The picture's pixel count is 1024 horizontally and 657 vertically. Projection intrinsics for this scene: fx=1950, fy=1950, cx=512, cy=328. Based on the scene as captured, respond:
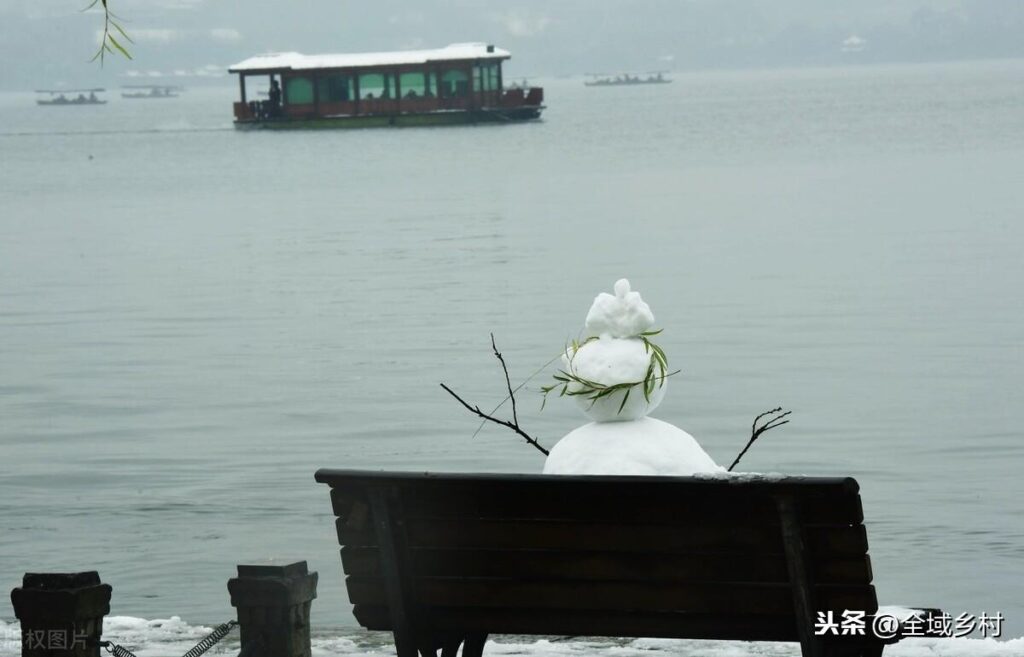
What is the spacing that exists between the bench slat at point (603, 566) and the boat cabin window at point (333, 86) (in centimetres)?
7861

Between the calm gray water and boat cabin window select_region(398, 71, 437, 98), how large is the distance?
28.0 m

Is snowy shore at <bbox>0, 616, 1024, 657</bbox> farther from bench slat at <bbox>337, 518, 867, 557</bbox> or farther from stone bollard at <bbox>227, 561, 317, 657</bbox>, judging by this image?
bench slat at <bbox>337, 518, 867, 557</bbox>

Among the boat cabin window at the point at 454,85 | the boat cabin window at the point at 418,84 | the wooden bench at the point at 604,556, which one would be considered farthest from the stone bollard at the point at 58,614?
the boat cabin window at the point at 454,85

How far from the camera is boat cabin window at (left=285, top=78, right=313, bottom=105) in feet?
273

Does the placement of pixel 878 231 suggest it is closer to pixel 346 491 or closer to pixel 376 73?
pixel 346 491

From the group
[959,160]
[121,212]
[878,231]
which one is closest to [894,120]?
[959,160]

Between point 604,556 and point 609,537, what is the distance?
0.07 metres

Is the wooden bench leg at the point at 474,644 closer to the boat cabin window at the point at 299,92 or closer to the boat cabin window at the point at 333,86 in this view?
the boat cabin window at the point at 333,86

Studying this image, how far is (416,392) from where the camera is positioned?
16891 mm

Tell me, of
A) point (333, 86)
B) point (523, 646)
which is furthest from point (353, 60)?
point (523, 646)

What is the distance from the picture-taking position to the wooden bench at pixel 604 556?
4262 mm

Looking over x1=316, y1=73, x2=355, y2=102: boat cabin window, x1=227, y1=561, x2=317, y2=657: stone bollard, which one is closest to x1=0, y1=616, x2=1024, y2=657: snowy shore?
x1=227, y1=561, x2=317, y2=657: stone bollard

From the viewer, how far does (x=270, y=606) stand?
4.93 meters

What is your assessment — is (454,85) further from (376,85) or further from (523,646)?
(523,646)
